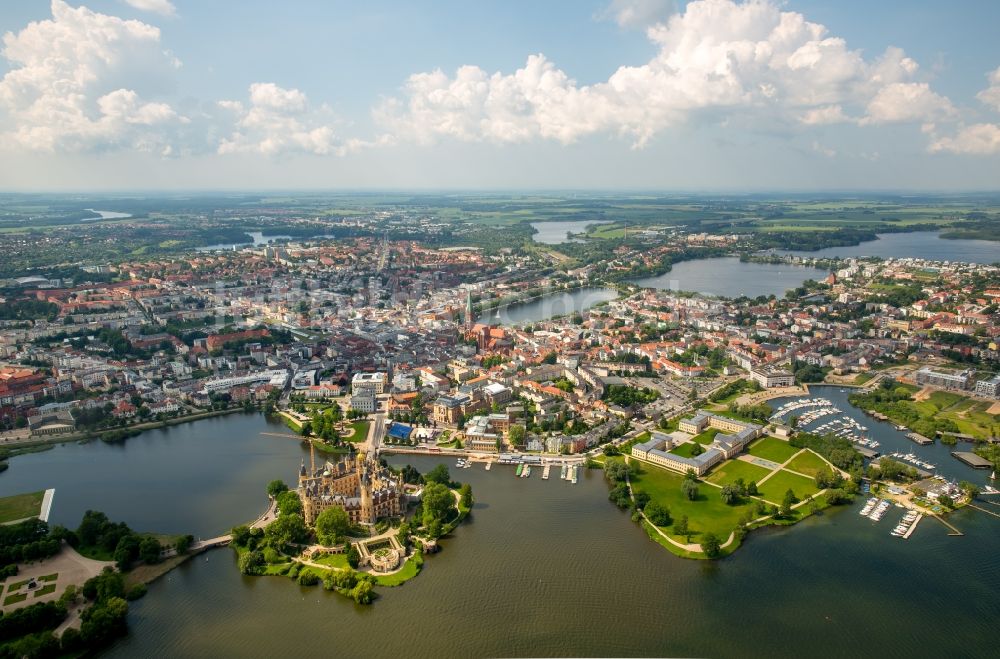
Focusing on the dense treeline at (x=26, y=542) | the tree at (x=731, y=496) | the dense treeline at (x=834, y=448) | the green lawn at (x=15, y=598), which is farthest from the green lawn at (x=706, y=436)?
the green lawn at (x=15, y=598)

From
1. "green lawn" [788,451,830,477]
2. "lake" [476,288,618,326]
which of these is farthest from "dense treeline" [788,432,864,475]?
"lake" [476,288,618,326]

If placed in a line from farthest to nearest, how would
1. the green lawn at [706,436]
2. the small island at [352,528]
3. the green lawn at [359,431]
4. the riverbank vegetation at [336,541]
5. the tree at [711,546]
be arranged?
the green lawn at [359,431] < the green lawn at [706,436] < the tree at [711,546] < the small island at [352,528] < the riverbank vegetation at [336,541]

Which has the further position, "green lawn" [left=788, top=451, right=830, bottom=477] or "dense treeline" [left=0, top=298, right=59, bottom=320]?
"dense treeline" [left=0, top=298, right=59, bottom=320]

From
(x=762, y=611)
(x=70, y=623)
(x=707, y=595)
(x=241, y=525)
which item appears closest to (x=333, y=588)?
(x=241, y=525)

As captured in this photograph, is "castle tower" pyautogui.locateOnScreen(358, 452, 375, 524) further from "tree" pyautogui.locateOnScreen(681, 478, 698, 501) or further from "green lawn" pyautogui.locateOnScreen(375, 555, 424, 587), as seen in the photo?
"tree" pyautogui.locateOnScreen(681, 478, 698, 501)

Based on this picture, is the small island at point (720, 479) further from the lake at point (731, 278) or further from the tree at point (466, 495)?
the lake at point (731, 278)

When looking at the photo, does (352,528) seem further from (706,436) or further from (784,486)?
(706,436)
